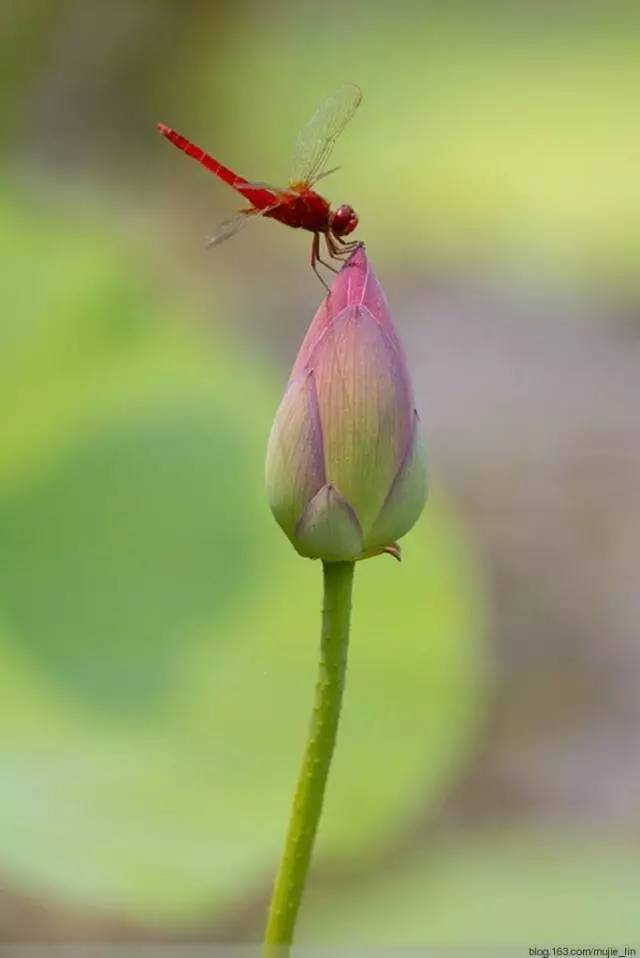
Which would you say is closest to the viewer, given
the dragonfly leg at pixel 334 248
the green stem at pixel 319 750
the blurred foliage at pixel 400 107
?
the green stem at pixel 319 750

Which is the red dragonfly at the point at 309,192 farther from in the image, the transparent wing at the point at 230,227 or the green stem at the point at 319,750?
the green stem at the point at 319,750

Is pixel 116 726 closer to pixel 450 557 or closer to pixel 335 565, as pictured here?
pixel 450 557

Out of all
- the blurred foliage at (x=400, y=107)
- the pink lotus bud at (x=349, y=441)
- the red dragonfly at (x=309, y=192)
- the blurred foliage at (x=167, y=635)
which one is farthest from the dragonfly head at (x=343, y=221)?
the blurred foliage at (x=400, y=107)

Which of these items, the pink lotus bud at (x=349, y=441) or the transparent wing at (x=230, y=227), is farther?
the transparent wing at (x=230, y=227)

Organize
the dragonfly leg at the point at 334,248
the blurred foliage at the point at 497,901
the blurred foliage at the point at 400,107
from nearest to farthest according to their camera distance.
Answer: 1. the dragonfly leg at the point at 334,248
2. the blurred foliage at the point at 497,901
3. the blurred foliage at the point at 400,107

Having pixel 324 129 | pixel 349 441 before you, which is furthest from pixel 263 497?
pixel 349 441

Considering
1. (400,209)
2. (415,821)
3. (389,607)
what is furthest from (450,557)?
(400,209)

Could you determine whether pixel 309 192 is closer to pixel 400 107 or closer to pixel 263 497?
pixel 263 497

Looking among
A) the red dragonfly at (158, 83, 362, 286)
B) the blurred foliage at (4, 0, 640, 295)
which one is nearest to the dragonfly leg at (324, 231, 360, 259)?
the red dragonfly at (158, 83, 362, 286)
